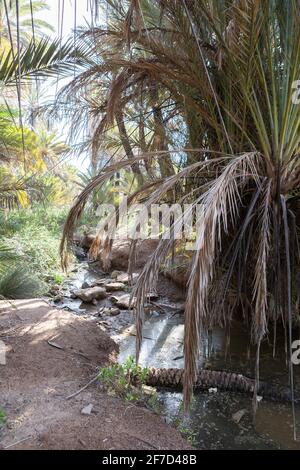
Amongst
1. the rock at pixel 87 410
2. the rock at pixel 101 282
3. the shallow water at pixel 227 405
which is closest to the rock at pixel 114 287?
the rock at pixel 101 282

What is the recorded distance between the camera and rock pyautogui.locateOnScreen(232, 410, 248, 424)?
2951mm

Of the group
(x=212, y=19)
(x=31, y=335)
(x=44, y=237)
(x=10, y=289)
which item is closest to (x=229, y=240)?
(x=212, y=19)

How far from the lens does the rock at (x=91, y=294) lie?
20.2 feet

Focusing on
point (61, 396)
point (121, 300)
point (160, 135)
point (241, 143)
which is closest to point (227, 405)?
point (61, 396)

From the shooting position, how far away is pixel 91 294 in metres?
6.18

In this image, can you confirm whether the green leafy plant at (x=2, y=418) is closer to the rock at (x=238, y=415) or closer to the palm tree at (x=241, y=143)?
the palm tree at (x=241, y=143)

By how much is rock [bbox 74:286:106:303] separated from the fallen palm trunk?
2.86 metres

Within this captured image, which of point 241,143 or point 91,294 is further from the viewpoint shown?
point 91,294

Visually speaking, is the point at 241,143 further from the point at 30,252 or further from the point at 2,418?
the point at 30,252

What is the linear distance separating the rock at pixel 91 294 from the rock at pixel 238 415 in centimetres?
359

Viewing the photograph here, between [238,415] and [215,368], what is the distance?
826 millimetres

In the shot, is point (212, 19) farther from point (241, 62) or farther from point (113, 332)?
point (113, 332)

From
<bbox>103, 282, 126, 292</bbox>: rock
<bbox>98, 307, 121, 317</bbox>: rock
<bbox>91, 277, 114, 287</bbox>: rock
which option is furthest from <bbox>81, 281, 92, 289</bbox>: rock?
<bbox>98, 307, 121, 317</bbox>: rock

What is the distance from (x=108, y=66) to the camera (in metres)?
3.98
